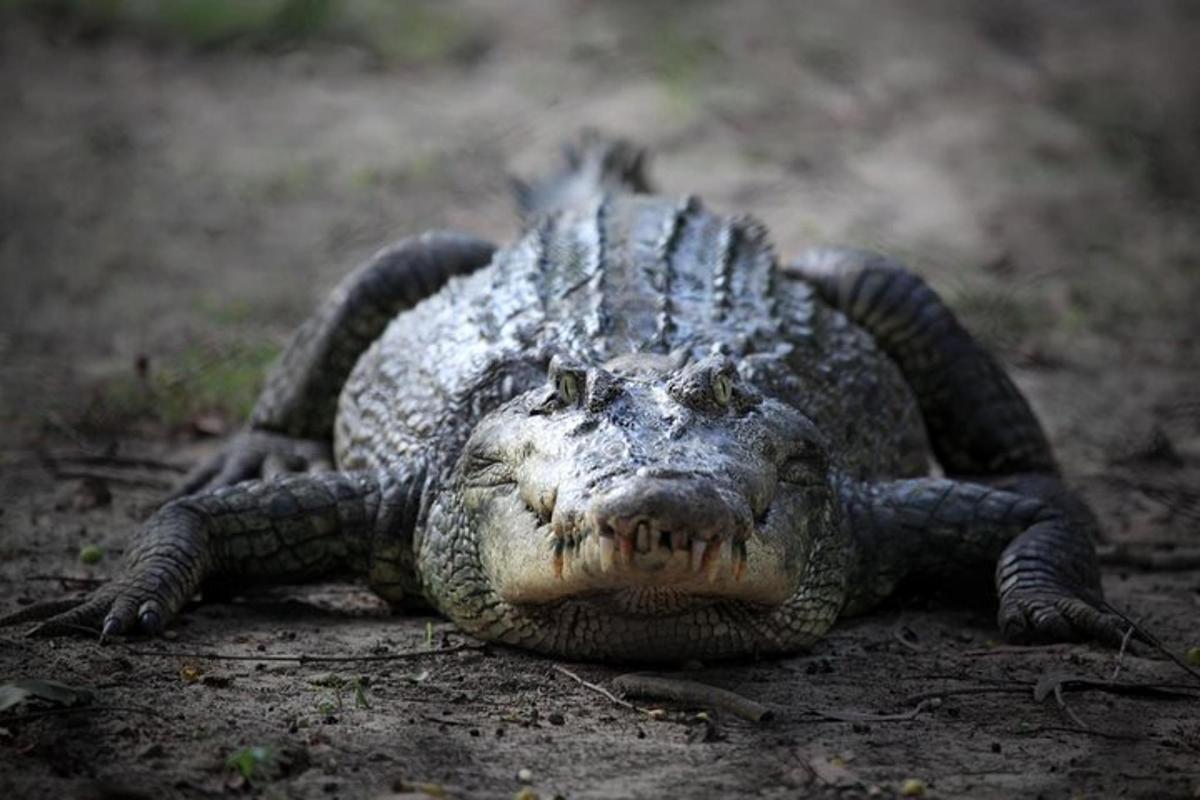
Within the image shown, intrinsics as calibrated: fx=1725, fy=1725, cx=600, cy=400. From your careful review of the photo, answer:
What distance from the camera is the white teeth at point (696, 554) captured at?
3705 millimetres

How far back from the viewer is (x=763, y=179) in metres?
9.95

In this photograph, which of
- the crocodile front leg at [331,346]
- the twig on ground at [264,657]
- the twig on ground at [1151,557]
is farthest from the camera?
the crocodile front leg at [331,346]

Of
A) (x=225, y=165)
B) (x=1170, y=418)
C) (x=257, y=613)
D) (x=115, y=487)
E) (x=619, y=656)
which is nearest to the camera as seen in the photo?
(x=619, y=656)

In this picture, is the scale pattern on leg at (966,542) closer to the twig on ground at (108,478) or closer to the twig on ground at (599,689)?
the twig on ground at (599,689)

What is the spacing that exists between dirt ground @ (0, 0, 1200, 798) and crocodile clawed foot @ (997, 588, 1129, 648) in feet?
0.31

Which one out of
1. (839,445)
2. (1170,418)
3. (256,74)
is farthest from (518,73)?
(839,445)

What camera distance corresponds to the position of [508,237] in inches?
350

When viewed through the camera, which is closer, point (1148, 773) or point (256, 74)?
point (1148, 773)

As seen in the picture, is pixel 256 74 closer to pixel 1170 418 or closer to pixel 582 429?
pixel 1170 418

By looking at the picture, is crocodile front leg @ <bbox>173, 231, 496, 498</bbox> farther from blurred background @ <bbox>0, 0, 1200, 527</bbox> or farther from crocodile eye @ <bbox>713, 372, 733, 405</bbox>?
crocodile eye @ <bbox>713, 372, 733, 405</bbox>

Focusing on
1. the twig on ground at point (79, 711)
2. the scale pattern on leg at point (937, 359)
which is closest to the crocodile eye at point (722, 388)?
the twig on ground at point (79, 711)

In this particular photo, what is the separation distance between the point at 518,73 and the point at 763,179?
2244 mm

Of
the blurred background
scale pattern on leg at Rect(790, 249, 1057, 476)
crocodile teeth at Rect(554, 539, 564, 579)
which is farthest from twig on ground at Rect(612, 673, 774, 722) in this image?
the blurred background

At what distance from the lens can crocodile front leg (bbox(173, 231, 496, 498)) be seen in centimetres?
611
